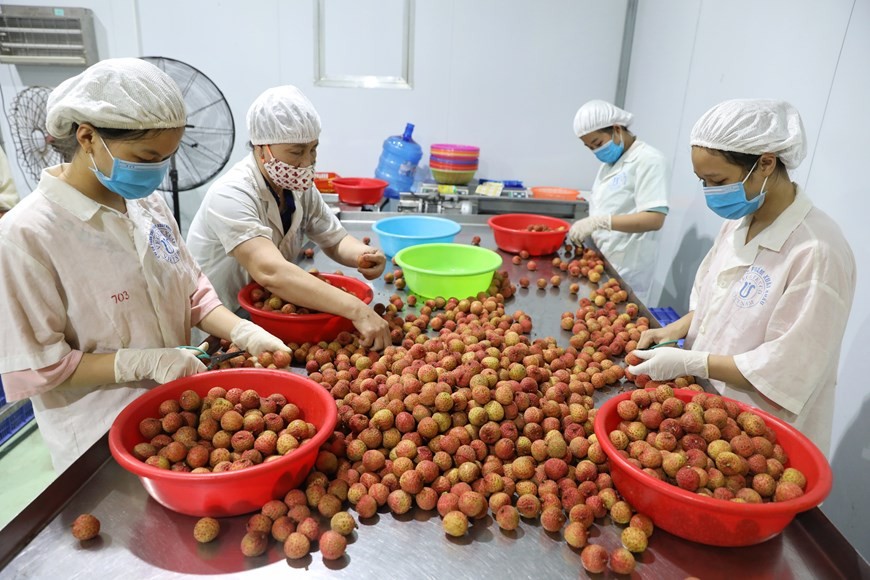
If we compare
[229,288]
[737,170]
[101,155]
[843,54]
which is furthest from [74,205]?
[843,54]

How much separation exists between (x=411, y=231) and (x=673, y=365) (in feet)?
5.73

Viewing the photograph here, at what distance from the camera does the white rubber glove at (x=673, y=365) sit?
146cm

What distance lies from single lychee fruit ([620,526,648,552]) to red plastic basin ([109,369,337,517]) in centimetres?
57

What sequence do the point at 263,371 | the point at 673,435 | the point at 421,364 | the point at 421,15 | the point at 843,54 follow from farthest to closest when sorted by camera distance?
the point at 421,15 < the point at 843,54 < the point at 421,364 < the point at 263,371 < the point at 673,435

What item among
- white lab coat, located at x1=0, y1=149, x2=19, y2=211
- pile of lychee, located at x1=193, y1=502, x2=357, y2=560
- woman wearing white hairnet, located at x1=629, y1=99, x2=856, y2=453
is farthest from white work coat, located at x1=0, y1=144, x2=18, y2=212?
woman wearing white hairnet, located at x1=629, y1=99, x2=856, y2=453

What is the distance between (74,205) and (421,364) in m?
0.91

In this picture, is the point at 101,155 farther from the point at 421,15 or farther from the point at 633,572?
the point at 421,15

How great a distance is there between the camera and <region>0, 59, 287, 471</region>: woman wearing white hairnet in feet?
3.97

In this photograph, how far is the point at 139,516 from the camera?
1037 millimetres

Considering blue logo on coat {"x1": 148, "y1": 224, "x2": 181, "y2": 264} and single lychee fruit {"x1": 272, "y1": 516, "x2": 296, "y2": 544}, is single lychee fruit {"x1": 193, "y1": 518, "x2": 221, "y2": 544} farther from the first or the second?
blue logo on coat {"x1": 148, "y1": 224, "x2": 181, "y2": 264}

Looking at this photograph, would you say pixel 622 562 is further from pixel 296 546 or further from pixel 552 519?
pixel 296 546

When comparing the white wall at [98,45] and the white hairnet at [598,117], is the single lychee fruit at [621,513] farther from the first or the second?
the white wall at [98,45]

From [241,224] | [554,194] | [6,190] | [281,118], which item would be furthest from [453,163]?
[6,190]

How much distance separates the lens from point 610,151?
315cm
